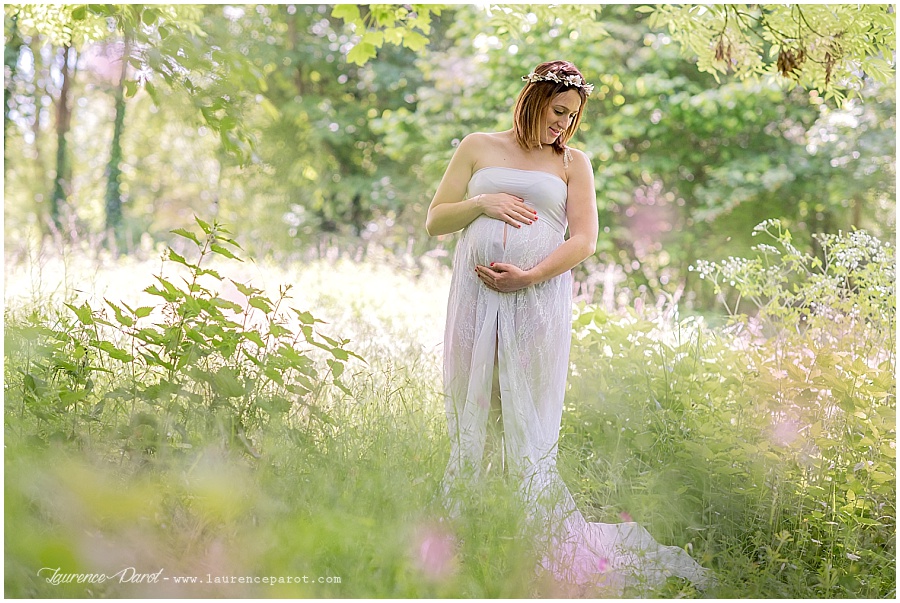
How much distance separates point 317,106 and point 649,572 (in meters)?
11.9

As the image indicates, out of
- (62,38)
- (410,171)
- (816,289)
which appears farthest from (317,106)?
(816,289)

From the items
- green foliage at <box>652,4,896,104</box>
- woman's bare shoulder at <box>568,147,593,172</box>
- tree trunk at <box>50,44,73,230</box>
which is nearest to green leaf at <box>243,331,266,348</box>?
woman's bare shoulder at <box>568,147,593,172</box>

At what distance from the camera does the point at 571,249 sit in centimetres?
307

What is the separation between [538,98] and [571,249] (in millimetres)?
615

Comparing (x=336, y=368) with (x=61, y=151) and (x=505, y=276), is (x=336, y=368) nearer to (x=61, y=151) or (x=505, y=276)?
(x=505, y=276)

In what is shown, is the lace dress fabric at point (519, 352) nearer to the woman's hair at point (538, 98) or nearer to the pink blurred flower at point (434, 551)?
the woman's hair at point (538, 98)

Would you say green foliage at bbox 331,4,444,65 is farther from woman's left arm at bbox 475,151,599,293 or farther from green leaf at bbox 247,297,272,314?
green leaf at bbox 247,297,272,314

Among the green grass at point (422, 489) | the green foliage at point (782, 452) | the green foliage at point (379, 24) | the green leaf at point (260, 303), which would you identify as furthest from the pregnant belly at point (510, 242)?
the green foliage at point (379, 24)

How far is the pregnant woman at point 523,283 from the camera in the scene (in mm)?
3084

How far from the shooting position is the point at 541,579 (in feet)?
8.96

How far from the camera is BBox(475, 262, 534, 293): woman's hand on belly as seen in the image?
3070mm

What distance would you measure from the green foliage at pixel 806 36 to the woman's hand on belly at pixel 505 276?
1.70 m

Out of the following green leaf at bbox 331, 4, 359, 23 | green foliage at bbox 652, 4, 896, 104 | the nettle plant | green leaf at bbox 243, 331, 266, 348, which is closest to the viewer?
the nettle plant

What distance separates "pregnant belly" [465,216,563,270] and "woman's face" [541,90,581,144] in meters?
0.36
